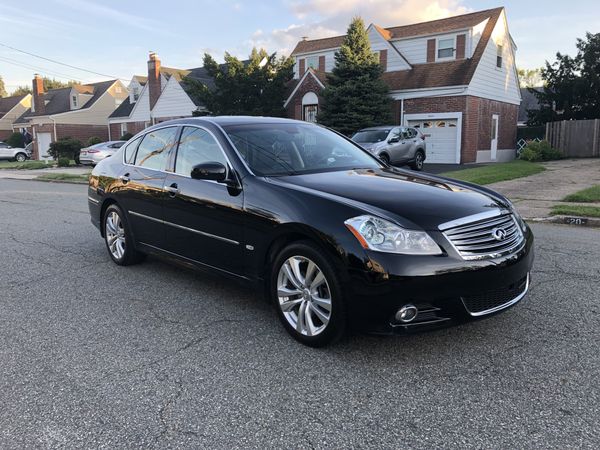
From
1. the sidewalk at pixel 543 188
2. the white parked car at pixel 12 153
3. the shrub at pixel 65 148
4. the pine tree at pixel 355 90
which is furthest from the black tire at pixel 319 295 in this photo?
the white parked car at pixel 12 153

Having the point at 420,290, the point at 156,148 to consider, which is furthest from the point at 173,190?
the point at 420,290

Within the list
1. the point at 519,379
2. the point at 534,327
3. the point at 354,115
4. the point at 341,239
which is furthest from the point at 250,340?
the point at 354,115

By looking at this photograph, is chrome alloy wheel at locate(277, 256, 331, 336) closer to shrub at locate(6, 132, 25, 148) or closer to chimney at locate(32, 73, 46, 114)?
chimney at locate(32, 73, 46, 114)

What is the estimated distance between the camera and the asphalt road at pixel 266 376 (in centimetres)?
262

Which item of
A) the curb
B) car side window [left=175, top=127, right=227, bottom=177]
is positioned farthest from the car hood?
the curb

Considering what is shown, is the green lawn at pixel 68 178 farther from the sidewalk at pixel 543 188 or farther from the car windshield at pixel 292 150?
the car windshield at pixel 292 150

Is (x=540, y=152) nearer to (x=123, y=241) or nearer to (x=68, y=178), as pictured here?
(x=68, y=178)

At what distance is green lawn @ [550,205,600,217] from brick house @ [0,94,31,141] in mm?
60630

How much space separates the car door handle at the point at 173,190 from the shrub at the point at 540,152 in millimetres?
23008

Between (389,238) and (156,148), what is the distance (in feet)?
10.2

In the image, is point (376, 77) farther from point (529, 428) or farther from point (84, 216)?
point (529, 428)

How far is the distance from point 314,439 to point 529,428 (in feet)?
3.64

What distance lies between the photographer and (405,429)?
2.63m

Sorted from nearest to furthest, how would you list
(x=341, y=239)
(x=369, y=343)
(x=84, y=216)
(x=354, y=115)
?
(x=341, y=239) → (x=369, y=343) → (x=84, y=216) → (x=354, y=115)
